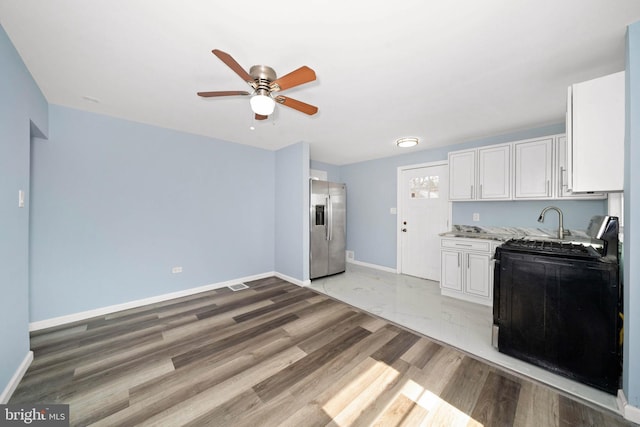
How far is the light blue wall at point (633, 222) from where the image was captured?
54.9 inches

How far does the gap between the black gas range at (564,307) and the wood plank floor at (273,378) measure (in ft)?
1.00

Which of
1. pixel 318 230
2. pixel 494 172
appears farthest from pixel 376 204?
pixel 494 172

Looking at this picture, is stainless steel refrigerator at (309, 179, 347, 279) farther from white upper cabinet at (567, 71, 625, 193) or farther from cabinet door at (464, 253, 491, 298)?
white upper cabinet at (567, 71, 625, 193)

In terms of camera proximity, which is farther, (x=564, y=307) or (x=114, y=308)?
(x=114, y=308)

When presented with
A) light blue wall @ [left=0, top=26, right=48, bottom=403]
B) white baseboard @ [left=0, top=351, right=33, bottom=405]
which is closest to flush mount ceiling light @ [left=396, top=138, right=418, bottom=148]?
light blue wall @ [left=0, top=26, right=48, bottom=403]

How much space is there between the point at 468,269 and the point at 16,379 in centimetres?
471

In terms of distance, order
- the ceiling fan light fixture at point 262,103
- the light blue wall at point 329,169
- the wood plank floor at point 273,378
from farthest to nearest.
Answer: the light blue wall at point 329,169, the ceiling fan light fixture at point 262,103, the wood plank floor at point 273,378

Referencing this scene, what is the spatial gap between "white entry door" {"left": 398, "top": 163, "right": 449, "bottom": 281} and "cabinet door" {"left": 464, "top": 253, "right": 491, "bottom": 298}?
91 centimetres

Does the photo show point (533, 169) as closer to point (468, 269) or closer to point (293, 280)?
point (468, 269)

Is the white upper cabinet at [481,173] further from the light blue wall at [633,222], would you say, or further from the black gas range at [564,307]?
the light blue wall at [633,222]

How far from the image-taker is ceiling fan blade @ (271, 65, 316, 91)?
4.95 feet

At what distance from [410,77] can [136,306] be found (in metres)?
4.23

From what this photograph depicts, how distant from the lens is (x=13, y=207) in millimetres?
1703

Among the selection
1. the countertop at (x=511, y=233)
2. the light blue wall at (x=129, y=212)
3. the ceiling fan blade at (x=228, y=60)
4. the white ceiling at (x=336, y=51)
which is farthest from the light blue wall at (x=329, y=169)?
the ceiling fan blade at (x=228, y=60)
